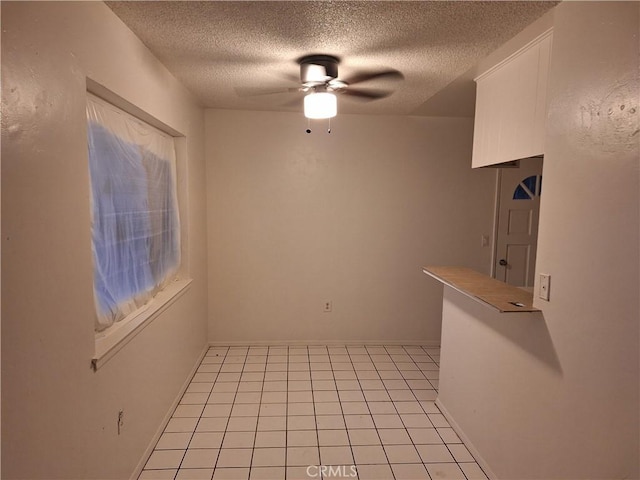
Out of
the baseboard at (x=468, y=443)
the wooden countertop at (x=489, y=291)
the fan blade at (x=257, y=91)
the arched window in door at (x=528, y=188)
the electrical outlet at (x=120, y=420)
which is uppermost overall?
the fan blade at (x=257, y=91)

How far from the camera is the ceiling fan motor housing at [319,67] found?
217cm

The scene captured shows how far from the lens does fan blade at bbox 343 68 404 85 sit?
2451 millimetres

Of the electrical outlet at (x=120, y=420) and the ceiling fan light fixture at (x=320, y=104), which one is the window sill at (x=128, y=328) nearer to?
the electrical outlet at (x=120, y=420)

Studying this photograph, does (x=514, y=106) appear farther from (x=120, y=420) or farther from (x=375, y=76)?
(x=120, y=420)

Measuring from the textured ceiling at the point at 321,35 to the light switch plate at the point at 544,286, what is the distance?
3.87 feet

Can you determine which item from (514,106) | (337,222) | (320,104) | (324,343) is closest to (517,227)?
(337,222)

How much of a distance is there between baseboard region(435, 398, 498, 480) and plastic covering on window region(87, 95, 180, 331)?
7.18 ft

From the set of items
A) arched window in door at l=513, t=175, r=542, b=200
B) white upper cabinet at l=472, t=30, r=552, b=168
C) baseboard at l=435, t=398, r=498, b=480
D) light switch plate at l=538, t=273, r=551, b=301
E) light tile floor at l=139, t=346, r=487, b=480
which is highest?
white upper cabinet at l=472, t=30, r=552, b=168

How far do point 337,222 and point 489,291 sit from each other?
1976mm

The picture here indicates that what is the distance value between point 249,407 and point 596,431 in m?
2.12

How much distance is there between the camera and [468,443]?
89.9 inches

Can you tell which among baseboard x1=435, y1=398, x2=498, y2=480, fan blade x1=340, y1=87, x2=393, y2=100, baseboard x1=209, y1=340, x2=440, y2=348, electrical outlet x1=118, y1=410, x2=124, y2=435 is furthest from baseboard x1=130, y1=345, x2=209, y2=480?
fan blade x1=340, y1=87, x2=393, y2=100

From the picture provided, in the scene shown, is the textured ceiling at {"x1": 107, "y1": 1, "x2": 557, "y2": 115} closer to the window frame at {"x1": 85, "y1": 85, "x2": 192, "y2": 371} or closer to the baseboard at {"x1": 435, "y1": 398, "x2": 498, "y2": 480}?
the window frame at {"x1": 85, "y1": 85, "x2": 192, "y2": 371}

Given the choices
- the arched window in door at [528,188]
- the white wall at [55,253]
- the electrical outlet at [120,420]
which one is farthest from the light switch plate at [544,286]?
the arched window in door at [528,188]
